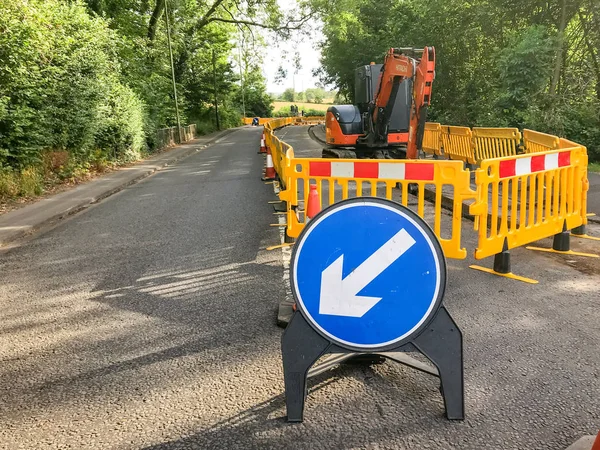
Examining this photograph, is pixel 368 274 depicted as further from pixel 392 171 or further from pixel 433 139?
pixel 433 139

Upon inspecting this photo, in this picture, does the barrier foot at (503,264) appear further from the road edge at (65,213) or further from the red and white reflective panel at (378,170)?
the road edge at (65,213)

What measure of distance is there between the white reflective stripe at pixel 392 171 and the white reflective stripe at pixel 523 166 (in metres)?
1.64

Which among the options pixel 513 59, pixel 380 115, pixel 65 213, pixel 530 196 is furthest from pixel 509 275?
pixel 513 59

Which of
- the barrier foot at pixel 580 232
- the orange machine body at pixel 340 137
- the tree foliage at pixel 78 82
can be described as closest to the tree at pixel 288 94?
the tree foliage at pixel 78 82

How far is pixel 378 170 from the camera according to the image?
5.02m

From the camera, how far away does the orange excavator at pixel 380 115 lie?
37.1 feet

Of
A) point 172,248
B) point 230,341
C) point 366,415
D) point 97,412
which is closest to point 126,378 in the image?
point 97,412

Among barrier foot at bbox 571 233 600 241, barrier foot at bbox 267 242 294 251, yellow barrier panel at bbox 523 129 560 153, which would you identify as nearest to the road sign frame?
barrier foot at bbox 267 242 294 251

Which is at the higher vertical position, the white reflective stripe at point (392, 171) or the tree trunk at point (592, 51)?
the tree trunk at point (592, 51)

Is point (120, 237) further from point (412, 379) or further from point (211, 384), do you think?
point (412, 379)

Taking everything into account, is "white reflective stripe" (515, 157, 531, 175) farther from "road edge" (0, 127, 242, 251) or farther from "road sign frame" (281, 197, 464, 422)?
"road edge" (0, 127, 242, 251)

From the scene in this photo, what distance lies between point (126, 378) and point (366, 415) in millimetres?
1641

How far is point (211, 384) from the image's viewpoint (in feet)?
11.0

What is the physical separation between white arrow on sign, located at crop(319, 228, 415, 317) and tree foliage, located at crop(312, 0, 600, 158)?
14.4 meters
